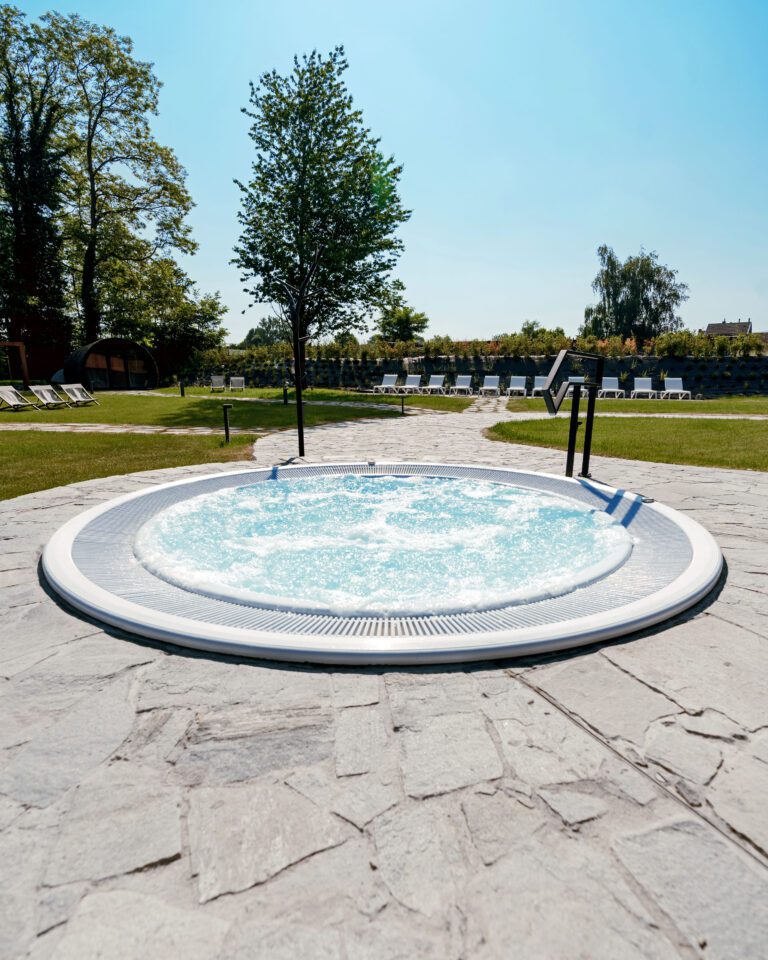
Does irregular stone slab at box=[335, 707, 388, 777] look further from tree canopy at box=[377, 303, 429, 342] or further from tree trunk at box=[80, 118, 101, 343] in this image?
tree canopy at box=[377, 303, 429, 342]

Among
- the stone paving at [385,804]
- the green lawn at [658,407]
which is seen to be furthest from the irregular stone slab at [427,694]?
the green lawn at [658,407]

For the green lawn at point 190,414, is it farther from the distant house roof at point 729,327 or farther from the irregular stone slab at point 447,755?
the distant house roof at point 729,327

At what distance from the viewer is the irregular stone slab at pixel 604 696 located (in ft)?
6.93

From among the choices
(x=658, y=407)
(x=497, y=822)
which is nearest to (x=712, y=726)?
(x=497, y=822)

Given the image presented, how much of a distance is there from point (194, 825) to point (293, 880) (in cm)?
40

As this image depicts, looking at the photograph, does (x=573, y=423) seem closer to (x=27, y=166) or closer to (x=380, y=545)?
(x=380, y=545)

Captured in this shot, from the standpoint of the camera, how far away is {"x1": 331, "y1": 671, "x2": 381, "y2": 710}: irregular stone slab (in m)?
2.27

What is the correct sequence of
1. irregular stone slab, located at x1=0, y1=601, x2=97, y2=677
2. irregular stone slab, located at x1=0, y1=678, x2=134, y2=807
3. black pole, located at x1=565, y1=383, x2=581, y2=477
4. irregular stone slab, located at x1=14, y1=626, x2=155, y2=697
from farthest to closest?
1. black pole, located at x1=565, y1=383, x2=581, y2=477
2. irregular stone slab, located at x1=0, y1=601, x2=97, y2=677
3. irregular stone slab, located at x1=14, y1=626, x2=155, y2=697
4. irregular stone slab, located at x1=0, y1=678, x2=134, y2=807

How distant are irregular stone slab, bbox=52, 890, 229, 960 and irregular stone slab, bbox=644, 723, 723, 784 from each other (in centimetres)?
158

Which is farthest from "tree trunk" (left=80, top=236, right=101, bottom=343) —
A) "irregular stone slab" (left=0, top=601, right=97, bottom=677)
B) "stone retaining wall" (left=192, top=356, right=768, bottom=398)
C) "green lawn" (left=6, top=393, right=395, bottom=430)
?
"irregular stone slab" (left=0, top=601, right=97, bottom=677)

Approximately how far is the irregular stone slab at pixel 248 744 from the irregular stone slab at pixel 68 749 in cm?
32

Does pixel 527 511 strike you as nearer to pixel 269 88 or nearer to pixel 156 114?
pixel 269 88

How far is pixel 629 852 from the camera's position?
156 cm

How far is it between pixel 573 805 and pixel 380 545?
400 cm
